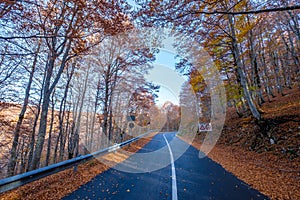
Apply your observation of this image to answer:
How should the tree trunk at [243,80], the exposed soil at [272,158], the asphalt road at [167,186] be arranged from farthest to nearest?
the tree trunk at [243,80]
the exposed soil at [272,158]
the asphalt road at [167,186]

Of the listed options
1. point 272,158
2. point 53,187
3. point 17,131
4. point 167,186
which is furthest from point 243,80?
point 17,131

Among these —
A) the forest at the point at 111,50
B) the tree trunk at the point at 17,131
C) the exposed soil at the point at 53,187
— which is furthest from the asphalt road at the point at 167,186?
the tree trunk at the point at 17,131

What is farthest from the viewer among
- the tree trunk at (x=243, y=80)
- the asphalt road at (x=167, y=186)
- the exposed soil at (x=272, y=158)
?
the tree trunk at (x=243, y=80)

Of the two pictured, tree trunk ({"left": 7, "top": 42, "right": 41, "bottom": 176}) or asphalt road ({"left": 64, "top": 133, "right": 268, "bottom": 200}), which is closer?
asphalt road ({"left": 64, "top": 133, "right": 268, "bottom": 200})

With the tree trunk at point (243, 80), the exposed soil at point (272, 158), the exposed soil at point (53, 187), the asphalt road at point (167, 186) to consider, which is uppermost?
the tree trunk at point (243, 80)

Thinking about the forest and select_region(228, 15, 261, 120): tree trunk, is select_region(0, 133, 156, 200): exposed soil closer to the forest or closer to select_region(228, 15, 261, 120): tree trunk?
the forest

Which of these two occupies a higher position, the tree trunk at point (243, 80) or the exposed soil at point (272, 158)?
the tree trunk at point (243, 80)

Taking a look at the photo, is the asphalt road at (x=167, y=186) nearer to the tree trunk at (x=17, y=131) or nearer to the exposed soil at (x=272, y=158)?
the exposed soil at (x=272, y=158)

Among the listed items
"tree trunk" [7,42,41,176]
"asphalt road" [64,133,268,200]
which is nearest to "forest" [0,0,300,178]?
"tree trunk" [7,42,41,176]

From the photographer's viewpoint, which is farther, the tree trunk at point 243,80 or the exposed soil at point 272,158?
the tree trunk at point 243,80

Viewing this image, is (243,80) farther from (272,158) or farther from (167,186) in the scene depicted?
(167,186)

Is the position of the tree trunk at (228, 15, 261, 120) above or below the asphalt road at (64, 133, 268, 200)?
above

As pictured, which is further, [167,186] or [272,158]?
[272,158]

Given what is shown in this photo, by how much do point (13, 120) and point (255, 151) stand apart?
43.8 feet
